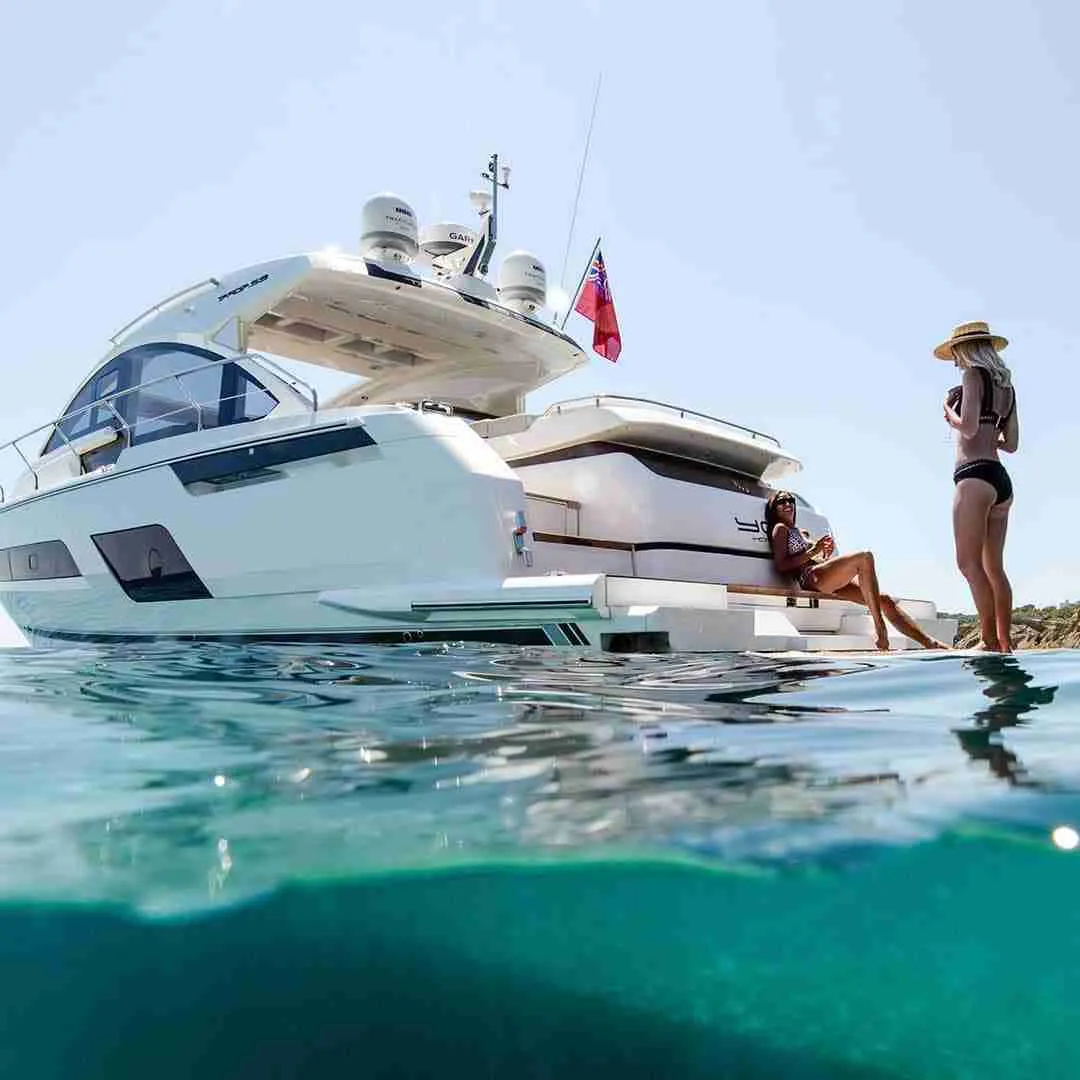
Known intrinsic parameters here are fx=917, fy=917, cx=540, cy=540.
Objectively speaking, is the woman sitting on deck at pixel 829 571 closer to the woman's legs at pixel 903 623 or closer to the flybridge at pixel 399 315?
the woman's legs at pixel 903 623

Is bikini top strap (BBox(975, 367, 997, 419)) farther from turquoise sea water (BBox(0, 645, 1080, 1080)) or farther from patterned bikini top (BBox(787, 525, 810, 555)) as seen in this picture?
turquoise sea water (BBox(0, 645, 1080, 1080))

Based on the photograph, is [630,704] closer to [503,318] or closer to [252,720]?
[252,720]

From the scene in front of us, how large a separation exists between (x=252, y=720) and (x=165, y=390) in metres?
5.02

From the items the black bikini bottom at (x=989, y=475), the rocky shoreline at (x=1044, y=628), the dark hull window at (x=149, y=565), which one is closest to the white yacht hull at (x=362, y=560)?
the dark hull window at (x=149, y=565)

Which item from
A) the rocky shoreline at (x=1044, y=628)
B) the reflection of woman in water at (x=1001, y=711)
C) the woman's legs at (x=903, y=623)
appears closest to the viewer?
the reflection of woman in water at (x=1001, y=711)

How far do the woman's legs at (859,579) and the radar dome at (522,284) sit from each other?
386 cm

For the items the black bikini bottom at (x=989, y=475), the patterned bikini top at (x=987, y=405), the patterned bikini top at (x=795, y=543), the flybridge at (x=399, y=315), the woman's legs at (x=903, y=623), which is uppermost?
the flybridge at (x=399, y=315)

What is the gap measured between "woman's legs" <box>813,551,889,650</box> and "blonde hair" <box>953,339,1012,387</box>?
1.36 metres

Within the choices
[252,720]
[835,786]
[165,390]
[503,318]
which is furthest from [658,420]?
[835,786]

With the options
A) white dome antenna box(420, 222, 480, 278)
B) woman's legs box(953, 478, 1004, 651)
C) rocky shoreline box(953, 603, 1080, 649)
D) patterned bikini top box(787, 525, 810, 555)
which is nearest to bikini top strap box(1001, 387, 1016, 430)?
woman's legs box(953, 478, 1004, 651)

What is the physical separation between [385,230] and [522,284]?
1794 mm

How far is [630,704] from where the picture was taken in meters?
2.64

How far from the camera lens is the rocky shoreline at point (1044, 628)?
12.9 metres

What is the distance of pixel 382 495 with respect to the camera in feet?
17.1
